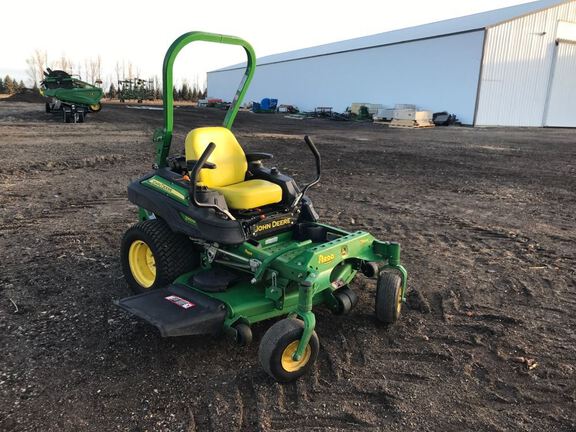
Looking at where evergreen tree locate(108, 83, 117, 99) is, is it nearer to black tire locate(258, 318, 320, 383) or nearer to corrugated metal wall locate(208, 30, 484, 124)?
corrugated metal wall locate(208, 30, 484, 124)

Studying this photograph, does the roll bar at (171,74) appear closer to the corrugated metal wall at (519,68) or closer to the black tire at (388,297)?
the black tire at (388,297)

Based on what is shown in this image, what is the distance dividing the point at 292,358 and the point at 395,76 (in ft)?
89.8

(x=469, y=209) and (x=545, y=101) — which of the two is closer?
(x=469, y=209)

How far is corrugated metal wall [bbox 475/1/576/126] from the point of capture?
2267 centimetres

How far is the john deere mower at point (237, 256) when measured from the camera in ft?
8.81

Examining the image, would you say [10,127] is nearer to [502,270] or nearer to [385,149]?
[385,149]

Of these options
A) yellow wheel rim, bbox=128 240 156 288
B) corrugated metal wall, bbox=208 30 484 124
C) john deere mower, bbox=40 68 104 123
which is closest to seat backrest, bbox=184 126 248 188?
yellow wheel rim, bbox=128 240 156 288

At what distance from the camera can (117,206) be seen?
6184 mm

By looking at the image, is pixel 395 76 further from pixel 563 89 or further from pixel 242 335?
pixel 242 335

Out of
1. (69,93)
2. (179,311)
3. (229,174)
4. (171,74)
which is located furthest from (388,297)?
(69,93)

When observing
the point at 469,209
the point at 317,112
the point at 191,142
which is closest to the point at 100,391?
the point at 191,142

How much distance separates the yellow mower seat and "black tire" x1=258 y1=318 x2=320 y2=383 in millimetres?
1044

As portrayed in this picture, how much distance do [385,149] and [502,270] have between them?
8.80 meters

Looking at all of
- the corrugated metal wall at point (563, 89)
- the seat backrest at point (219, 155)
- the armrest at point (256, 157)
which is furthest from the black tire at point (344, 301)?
the corrugated metal wall at point (563, 89)
